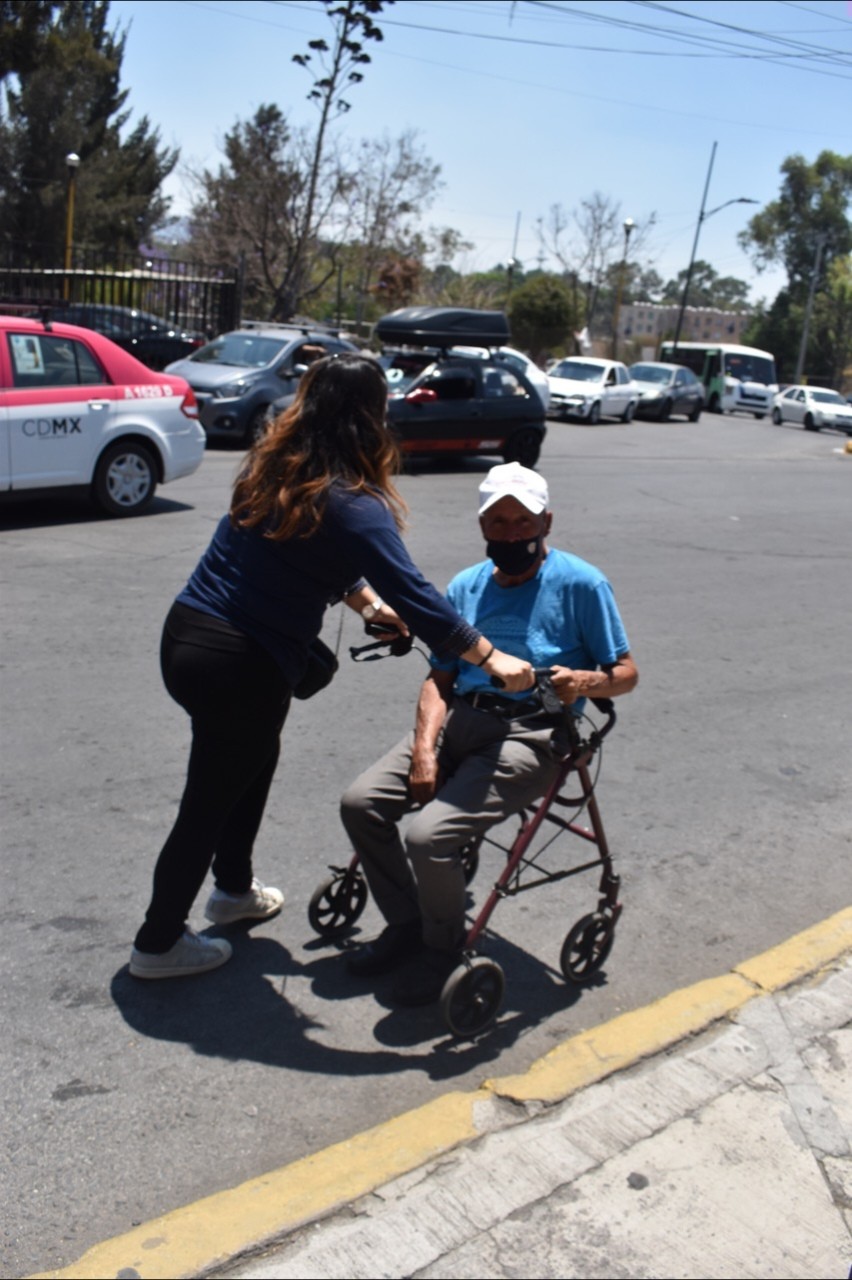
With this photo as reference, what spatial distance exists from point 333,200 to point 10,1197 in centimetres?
2833

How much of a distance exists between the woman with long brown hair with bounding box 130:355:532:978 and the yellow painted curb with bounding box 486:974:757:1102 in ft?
3.50

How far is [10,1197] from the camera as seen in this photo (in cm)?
287

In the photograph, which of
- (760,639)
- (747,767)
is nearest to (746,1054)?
(747,767)

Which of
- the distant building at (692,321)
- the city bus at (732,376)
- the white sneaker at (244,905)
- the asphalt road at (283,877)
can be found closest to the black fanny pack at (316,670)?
the white sneaker at (244,905)

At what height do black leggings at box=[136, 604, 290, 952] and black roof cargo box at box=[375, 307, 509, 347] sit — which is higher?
black roof cargo box at box=[375, 307, 509, 347]

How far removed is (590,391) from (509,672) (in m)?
26.6

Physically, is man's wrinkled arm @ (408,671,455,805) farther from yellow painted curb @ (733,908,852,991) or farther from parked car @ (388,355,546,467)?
parked car @ (388,355,546,467)

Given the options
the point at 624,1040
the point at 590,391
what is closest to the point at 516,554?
the point at 624,1040

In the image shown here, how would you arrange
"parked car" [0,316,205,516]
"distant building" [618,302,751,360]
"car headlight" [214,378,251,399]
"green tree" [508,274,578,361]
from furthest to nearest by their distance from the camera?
"distant building" [618,302,751,360]
"green tree" [508,274,578,361]
"car headlight" [214,378,251,399]
"parked car" [0,316,205,516]

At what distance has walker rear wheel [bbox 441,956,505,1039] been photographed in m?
3.49

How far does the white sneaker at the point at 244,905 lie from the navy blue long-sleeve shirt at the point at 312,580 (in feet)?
3.11

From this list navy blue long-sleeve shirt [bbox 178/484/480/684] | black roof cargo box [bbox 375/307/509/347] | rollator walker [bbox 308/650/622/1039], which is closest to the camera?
navy blue long-sleeve shirt [bbox 178/484/480/684]

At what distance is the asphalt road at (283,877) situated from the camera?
318 cm

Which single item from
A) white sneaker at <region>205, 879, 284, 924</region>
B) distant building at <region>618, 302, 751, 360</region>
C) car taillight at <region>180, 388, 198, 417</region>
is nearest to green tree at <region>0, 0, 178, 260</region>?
car taillight at <region>180, 388, 198, 417</region>
